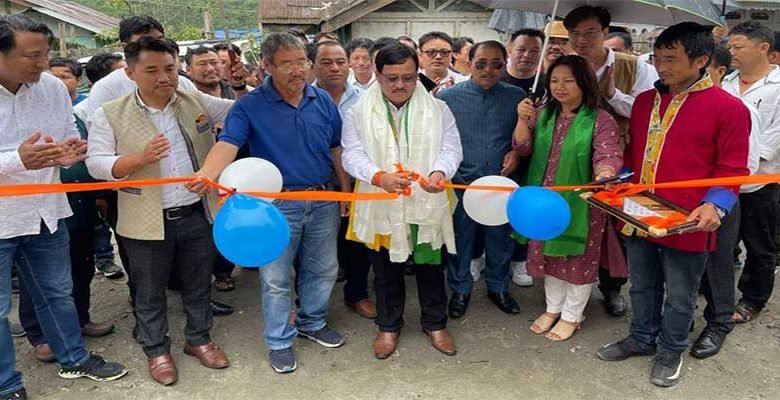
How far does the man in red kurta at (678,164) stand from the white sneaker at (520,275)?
1.17 m

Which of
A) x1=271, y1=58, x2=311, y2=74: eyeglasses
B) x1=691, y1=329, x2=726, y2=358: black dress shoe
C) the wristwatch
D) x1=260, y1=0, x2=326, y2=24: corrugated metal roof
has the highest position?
x1=260, y1=0, x2=326, y2=24: corrugated metal roof

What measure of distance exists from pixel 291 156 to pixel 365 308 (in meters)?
1.44

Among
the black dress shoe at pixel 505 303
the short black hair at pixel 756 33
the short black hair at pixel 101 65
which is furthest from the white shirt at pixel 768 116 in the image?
the short black hair at pixel 101 65

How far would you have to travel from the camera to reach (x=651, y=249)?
3.18 m

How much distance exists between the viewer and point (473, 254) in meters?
4.13

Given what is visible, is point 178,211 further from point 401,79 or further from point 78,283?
point 401,79

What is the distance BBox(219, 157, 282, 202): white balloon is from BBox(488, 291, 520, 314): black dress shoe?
2082mm

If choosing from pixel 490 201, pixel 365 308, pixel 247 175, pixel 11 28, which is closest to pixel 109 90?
pixel 11 28

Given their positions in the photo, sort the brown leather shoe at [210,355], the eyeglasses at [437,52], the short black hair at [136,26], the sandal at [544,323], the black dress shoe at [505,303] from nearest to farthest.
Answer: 1. the brown leather shoe at [210,355]
2. the sandal at [544,323]
3. the short black hair at [136,26]
4. the black dress shoe at [505,303]
5. the eyeglasses at [437,52]

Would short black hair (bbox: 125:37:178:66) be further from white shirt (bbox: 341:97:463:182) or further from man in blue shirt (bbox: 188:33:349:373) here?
→ white shirt (bbox: 341:97:463:182)

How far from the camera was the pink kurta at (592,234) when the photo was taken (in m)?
3.19

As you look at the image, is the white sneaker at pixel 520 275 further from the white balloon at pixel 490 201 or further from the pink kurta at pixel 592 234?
the white balloon at pixel 490 201

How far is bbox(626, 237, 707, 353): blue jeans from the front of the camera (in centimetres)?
301

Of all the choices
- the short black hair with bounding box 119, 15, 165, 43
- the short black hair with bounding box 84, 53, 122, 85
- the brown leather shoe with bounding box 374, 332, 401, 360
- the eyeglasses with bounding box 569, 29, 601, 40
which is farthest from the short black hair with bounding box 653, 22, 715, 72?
the short black hair with bounding box 84, 53, 122, 85
